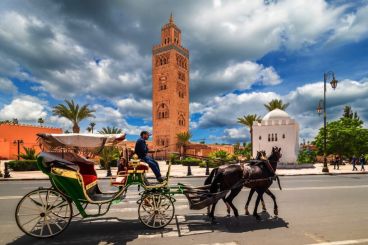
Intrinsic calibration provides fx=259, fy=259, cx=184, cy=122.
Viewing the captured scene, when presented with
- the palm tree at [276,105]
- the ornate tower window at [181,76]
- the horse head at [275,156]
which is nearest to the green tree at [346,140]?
the palm tree at [276,105]

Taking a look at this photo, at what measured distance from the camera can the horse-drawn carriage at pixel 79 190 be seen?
5590 mm

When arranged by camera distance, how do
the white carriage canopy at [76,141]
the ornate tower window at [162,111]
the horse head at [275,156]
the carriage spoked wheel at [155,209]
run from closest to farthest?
the carriage spoked wheel at [155,209] → the white carriage canopy at [76,141] → the horse head at [275,156] → the ornate tower window at [162,111]

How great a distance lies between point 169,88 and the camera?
72.2m

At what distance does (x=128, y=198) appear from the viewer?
33.1 ft

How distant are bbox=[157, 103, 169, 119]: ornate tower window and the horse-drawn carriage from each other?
6558cm

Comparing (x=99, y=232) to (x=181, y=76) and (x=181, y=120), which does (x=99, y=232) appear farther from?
(x=181, y=76)

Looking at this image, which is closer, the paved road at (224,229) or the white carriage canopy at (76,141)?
the paved road at (224,229)

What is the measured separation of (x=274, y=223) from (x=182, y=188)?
8.07ft

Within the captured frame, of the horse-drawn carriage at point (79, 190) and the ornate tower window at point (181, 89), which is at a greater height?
the ornate tower window at point (181, 89)

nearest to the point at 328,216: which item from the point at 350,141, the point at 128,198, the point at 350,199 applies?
the point at 350,199

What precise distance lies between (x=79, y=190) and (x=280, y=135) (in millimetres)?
33555

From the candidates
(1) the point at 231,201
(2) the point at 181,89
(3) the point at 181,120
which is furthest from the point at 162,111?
(1) the point at 231,201

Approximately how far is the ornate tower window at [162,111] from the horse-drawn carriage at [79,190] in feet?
215

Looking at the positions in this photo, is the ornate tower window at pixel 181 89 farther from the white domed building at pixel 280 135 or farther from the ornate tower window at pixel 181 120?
the white domed building at pixel 280 135
